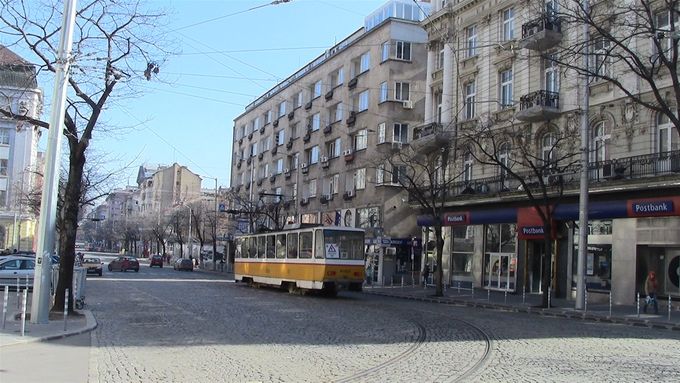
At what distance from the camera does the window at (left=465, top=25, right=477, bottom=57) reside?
37781mm

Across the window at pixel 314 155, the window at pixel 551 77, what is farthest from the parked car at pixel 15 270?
the window at pixel 314 155

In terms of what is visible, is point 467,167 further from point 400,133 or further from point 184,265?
point 184,265

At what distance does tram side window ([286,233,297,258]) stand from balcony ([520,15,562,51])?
→ 48.4ft

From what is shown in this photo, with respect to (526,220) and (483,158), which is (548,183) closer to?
(526,220)

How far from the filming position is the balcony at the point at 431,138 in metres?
38.2

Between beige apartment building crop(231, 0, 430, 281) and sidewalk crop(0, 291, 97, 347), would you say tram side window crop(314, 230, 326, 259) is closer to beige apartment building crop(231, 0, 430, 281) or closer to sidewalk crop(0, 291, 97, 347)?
sidewalk crop(0, 291, 97, 347)

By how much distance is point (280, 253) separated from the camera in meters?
31.6

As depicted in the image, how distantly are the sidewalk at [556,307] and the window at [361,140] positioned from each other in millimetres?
16843

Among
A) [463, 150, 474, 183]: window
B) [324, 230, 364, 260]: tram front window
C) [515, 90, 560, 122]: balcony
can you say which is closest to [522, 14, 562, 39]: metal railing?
[515, 90, 560, 122]: balcony

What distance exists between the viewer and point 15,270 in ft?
93.4

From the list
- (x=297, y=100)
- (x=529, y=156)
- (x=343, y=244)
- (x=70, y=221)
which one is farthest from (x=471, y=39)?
(x=297, y=100)

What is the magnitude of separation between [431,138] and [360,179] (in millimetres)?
11796

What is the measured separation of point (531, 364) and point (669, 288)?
1787 centimetres

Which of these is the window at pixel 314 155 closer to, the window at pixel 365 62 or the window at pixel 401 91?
the window at pixel 365 62
